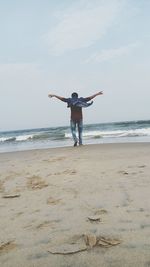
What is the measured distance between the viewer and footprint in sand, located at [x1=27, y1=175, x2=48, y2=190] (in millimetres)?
4645

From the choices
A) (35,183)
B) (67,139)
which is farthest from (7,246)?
(67,139)

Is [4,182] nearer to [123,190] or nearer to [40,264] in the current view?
[123,190]

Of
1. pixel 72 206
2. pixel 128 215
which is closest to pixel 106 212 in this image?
pixel 128 215

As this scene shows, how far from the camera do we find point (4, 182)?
208 inches

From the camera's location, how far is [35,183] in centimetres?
490

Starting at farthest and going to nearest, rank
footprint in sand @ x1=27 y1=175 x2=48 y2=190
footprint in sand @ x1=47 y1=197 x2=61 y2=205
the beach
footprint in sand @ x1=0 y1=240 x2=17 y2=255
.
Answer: footprint in sand @ x1=27 y1=175 x2=48 y2=190
footprint in sand @ x1=47 y1=197 x2=61 y2=205
footprint in sand @ x1=0 y1=240 x2=17 y2=255
the beach

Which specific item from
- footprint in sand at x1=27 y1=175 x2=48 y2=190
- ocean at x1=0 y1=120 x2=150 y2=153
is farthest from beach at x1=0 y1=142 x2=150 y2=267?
ocean at x1=0 y1=120 x2=150 y2=153

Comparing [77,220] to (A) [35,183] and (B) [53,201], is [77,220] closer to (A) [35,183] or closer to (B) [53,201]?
(B) [53,201]

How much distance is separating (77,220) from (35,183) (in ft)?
6.50

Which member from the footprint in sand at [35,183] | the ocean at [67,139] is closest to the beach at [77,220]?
the footprint in sand at [35,183]

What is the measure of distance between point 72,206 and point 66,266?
1342 millimetres

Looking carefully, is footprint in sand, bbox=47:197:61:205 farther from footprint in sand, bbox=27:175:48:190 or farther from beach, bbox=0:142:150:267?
footprint in sand, bbox=27:175:48:190

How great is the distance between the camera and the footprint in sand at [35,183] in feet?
15.2

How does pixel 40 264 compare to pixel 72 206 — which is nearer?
pixel 40 264
